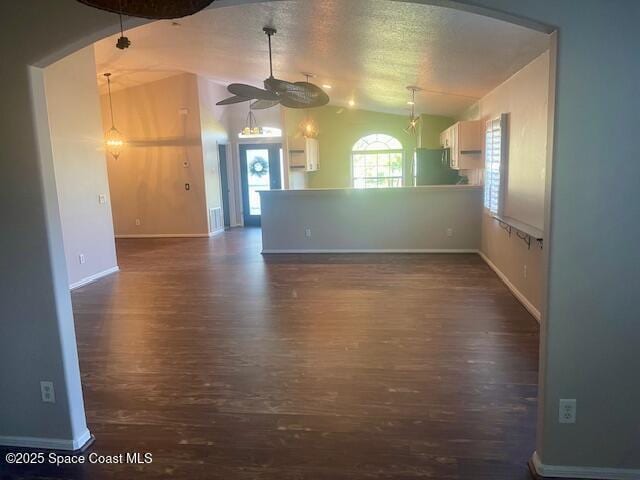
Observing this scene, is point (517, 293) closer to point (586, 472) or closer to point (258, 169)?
point (586, 472)

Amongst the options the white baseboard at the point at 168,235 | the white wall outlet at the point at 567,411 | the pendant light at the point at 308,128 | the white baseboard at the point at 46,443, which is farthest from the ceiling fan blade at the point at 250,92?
the white baseboard at the point at 168,235

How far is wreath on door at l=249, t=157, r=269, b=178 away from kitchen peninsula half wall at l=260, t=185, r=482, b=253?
12.6 feet

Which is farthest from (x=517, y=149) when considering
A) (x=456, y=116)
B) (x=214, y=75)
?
(x=214, y=75)

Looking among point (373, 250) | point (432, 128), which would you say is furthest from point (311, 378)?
point (432, 128)

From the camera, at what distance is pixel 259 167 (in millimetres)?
10891

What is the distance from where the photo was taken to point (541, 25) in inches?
67.6

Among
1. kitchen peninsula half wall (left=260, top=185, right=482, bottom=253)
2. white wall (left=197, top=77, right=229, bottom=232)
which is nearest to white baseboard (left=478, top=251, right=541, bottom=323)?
kitchen peninsula half wall (left=260, top=185, right=482, bottom=253)

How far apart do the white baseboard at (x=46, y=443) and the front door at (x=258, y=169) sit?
8705 millimetres

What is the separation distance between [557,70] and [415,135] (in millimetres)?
8216

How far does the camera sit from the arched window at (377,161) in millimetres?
10281

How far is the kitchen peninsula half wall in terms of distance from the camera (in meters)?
6.80

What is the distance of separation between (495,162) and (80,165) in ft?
17.6

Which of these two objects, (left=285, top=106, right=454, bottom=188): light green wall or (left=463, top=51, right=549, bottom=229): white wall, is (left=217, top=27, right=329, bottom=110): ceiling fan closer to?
(left=463, top=51, right=549, bottom=229): white wall

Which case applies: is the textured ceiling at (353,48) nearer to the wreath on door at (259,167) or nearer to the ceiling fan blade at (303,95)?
the ceiling fan blade at (303,95)
